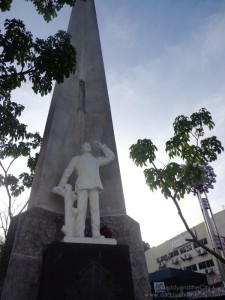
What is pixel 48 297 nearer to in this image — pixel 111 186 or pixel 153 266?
pixel 111 186

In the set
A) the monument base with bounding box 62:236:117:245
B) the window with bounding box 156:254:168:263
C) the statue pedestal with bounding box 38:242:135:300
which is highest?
the window with bounding box 156:254:168:263

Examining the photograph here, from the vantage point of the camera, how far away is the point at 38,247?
13.8 feet

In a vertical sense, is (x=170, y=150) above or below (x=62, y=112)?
below

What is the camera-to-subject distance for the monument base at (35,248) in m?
3.75

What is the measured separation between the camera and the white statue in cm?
448

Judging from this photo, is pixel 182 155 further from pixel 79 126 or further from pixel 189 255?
pixel 189 255

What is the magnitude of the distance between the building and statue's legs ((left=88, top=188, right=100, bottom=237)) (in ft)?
90.9

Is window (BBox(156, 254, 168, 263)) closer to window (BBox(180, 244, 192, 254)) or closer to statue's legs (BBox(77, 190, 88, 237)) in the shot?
window (BBox(180, 244, 192, 254))

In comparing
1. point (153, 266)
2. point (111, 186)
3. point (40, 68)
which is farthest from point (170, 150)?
point (153, 266)

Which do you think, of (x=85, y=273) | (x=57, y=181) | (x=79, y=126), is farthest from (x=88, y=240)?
(x=79, y=126)

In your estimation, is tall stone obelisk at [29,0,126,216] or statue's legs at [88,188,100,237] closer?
statue's legs at [88,188,100,237]

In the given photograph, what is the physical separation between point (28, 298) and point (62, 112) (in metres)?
4.25

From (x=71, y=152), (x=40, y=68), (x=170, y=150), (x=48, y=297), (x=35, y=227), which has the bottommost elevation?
(x=48, y=297)

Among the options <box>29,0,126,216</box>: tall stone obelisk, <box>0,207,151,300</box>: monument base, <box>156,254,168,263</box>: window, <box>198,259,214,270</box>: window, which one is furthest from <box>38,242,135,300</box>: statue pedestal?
<box>156,254,168,263</box>: window
